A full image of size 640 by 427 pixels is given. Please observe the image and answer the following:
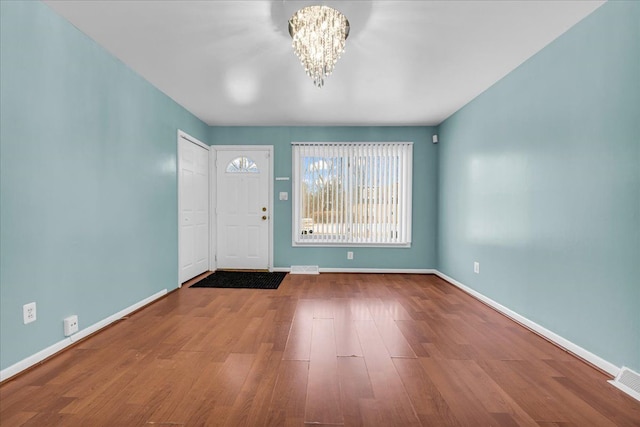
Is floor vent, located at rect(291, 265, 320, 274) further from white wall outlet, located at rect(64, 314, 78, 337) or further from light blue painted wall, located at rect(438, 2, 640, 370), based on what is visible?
white wall outlet, located at rect(64, 314, 78, 337)

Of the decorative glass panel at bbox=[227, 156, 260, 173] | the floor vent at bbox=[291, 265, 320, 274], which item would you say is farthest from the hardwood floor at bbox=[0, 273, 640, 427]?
the decorative glass panel at bbox=[227, 156, 260, 173]

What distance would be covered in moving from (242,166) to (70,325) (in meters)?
3.29

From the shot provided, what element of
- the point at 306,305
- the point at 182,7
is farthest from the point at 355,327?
the point at 182,7

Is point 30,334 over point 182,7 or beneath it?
beneath

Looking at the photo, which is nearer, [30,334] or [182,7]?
[30,334]

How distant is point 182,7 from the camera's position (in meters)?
2.05

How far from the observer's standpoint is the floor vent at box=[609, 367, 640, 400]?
168cm

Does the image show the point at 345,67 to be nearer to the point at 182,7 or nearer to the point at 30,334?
the point at 182,7

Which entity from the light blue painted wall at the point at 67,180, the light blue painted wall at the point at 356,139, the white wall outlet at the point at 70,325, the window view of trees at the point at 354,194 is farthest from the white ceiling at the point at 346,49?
the white wall outlet at the point at 70,325

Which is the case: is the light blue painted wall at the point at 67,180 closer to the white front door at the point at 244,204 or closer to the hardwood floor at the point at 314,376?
the hardwood floor at the point at 314,376

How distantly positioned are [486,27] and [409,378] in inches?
101

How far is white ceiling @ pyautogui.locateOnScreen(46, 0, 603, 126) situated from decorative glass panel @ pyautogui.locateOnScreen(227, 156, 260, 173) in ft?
3.82

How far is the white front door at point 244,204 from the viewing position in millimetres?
5008

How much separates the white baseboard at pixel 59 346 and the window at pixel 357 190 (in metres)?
2.65
